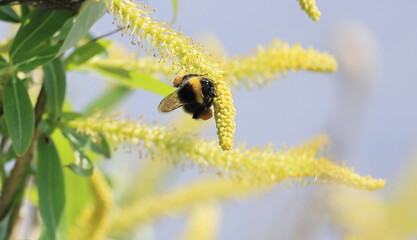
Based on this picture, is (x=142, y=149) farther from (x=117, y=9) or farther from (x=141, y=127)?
(x=117, y=9)

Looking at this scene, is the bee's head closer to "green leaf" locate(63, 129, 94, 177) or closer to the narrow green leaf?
"green leaf" locate(63, 129, 94, 177)

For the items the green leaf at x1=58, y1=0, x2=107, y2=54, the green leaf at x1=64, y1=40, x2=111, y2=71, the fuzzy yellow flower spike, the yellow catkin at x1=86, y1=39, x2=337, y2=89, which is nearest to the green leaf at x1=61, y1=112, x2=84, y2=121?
the green leaf at x1=64, y1=40, x2=111, y2=71

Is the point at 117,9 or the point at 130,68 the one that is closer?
the point at 117,9

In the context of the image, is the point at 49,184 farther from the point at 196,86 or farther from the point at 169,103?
the point at 196,86

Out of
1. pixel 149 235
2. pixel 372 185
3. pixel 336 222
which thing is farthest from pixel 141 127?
pixel 149 235

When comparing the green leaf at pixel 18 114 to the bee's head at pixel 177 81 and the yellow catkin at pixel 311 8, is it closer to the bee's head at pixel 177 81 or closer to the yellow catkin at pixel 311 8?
the bee's head at pixel 177 81

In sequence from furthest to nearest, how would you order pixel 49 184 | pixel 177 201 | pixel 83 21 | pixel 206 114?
pixel 177 201
pixel 49 184
pixel 206 114
pixel 83 21

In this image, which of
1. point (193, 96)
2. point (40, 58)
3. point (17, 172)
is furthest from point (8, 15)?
point (193, 96)
